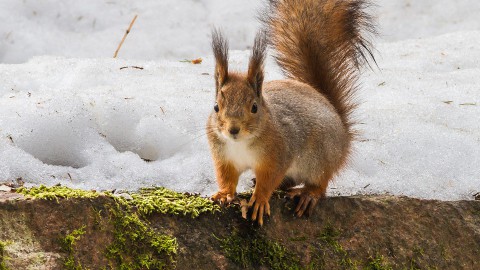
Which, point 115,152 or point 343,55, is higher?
point 343,55

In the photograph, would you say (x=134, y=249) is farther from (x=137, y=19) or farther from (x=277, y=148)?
(x=137, y=19)

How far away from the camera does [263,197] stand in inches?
97.9

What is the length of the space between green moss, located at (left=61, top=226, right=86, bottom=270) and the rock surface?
0.01m

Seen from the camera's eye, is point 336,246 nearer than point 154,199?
No

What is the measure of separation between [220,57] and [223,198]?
482 millimetres

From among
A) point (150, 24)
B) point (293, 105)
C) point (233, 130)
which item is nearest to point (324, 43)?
point (293, 105)

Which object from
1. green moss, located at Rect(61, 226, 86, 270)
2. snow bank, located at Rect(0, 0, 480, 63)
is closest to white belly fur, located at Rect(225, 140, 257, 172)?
green moss, located at Rect(61, 226, 86, 270)

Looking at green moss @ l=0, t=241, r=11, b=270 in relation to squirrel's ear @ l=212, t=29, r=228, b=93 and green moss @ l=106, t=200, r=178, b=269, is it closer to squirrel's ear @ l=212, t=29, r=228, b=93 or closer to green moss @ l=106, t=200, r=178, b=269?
green moss @ l=106, t=200, r=178, b=269

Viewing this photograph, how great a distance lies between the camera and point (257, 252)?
2441 millimetres

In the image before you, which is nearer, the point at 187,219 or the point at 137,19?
the point at 187,219

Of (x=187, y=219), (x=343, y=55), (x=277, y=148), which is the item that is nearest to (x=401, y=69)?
(x=343, y=55)

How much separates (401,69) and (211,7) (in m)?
1.87

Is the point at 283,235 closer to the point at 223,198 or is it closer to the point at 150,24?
the point at 223,198

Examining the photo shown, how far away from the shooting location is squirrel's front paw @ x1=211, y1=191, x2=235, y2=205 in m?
2.48
